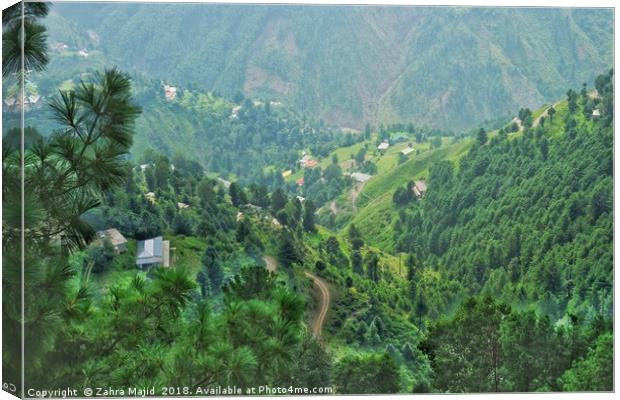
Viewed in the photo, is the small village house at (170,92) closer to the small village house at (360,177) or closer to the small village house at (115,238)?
the small village house at (115,238)

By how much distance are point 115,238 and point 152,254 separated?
366 mm

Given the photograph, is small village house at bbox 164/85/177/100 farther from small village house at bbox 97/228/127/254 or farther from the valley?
small village house at bbox 97/228/127/254

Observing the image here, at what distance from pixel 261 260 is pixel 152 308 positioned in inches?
43.4

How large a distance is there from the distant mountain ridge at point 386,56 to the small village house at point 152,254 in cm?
156

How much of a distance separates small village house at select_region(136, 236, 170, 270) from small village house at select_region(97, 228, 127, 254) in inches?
6.0

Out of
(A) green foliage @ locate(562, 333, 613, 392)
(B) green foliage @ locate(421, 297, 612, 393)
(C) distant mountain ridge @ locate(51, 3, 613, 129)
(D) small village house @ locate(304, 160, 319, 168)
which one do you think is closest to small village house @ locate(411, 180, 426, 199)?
(C) distant mountain ridge @ locate(51, 3, 613, 129)

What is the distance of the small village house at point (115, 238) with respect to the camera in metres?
15.0

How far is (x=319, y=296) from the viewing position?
1544 cm

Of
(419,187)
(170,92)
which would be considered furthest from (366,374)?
(170,92)

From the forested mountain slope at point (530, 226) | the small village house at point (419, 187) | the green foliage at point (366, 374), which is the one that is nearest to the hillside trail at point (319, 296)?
the green foliage at point (366, 374)

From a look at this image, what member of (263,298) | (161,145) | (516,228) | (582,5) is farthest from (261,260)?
(582,5)

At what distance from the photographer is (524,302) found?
1560cm

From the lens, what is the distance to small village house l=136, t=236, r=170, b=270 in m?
15.1

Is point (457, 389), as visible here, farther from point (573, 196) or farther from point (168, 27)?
point (168, 27)
